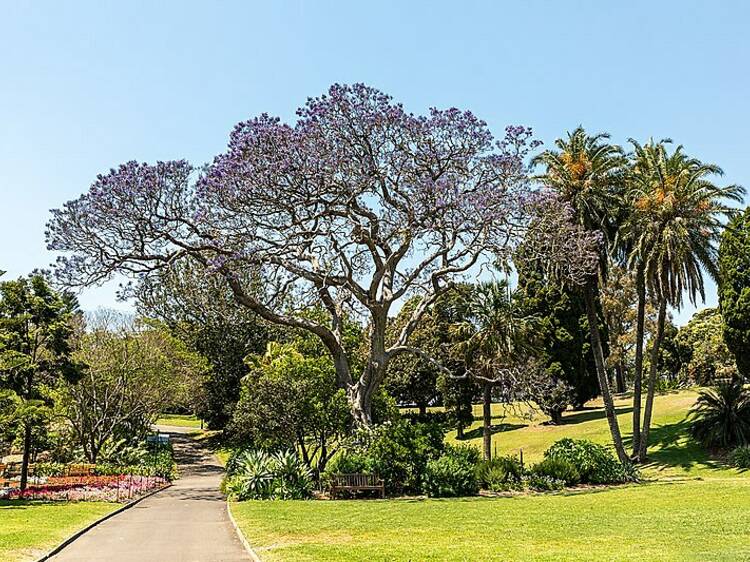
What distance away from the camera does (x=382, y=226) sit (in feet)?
79.4

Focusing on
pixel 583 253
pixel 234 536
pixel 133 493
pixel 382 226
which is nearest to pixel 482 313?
pixel 583 253

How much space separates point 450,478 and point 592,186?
51.2 feet

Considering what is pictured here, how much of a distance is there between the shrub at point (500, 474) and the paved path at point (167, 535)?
347 inches

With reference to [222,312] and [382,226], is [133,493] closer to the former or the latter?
[222,312]

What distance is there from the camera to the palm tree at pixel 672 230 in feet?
99.5

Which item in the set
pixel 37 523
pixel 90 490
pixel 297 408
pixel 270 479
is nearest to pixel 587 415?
pixel 297 408

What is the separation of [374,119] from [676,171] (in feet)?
55.5

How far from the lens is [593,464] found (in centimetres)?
2488

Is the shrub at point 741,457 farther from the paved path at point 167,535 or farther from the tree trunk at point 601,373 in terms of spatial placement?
the paved path at point 167,535

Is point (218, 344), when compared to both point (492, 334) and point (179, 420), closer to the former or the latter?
point (492, 334)

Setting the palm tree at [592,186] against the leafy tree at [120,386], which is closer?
the palm tree at [592,186]

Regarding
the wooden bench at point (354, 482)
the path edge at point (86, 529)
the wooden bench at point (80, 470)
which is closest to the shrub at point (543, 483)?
the wooden bench at point (354, 482)

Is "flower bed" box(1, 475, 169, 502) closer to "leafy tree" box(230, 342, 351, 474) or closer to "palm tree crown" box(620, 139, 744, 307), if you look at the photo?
"leafy tree" box(230, 342, 351, 474)

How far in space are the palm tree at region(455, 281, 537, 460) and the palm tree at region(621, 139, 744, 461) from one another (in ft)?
17.7
